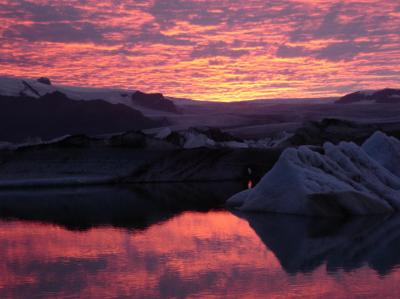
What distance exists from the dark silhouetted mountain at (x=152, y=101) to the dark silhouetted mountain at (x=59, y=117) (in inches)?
234

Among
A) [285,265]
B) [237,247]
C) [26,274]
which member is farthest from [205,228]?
[26,274]

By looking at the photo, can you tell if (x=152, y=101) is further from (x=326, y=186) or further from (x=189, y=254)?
(x=189, y=254)

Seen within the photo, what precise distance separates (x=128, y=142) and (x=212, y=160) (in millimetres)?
2069

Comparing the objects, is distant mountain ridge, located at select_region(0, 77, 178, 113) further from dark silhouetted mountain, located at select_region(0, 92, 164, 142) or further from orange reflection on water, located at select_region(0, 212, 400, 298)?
orange reflection on water, located at select_region(0, 212, 400, 298)

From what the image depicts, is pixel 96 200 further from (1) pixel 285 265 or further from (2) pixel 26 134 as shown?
(2) pixel 26 134

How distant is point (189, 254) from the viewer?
20.9 ft

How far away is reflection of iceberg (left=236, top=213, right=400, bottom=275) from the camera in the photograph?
19.5 feet

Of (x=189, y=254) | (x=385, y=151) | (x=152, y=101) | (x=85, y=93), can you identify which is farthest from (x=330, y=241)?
(x=152, y=101)

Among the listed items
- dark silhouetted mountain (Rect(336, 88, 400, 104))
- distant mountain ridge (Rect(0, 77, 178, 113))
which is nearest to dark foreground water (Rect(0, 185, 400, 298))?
distant mountain ridge (Rect(0, 77, 178, 113))

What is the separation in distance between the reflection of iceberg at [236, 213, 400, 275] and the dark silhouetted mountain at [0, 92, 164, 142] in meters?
30.6

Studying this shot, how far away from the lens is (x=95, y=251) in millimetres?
6688

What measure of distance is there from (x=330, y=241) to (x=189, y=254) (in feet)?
5.41

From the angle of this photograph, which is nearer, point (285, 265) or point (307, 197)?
point (285, 265)

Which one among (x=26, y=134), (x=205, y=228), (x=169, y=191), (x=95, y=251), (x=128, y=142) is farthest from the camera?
(x=26, y=134)
